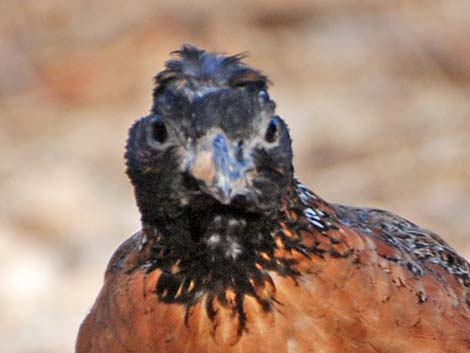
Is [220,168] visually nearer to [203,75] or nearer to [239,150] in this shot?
[239,150]

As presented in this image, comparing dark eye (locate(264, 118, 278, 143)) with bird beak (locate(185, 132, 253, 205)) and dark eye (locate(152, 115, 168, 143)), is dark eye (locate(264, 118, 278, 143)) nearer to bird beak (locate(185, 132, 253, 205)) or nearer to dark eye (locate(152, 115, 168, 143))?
bird beak (locate(185, 132, 253, 205))

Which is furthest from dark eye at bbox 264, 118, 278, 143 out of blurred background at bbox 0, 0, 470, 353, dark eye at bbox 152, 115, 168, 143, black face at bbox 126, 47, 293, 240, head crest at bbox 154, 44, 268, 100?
blurred background at bbox 0, 0, 470, 353

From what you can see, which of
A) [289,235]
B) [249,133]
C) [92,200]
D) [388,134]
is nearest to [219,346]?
[289,235]

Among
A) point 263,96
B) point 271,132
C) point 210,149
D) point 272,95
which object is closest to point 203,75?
point 263,96

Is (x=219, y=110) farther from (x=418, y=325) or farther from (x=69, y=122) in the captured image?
(x=69, y=122)

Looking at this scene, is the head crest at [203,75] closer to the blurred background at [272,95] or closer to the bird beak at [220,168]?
the bird beak at [220,168]
